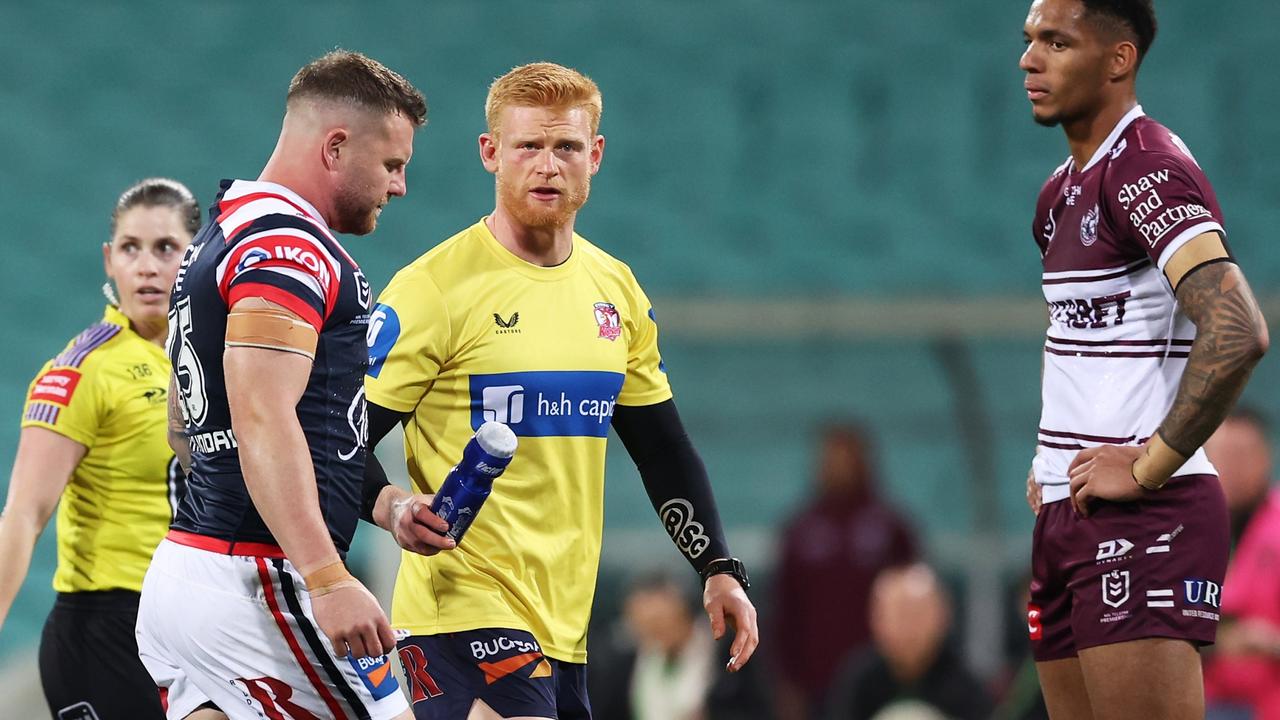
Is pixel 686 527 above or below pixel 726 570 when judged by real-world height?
above

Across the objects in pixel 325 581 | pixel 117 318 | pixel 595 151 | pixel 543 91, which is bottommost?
pixel 325 581

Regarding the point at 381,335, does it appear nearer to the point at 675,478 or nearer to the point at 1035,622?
the point at 675,478

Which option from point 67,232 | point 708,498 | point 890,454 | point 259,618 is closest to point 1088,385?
point 708,498

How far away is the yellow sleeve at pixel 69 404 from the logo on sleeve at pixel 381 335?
3.58 ft

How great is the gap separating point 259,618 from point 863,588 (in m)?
5.94

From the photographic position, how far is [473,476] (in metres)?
3.81

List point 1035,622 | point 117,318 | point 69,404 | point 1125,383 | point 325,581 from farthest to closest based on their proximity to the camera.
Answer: point 117,318 < point 69,404 < point 1035,622 < point 1125,383 < point 325,581

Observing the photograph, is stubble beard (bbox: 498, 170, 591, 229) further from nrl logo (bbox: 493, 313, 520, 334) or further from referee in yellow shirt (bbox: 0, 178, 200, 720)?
referee in yellow shirt (bbox: 0, 178, 200, 720)

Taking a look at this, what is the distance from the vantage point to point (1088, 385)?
405 centimetres

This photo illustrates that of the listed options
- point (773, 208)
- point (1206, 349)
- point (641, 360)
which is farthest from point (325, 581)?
point (773, 208)

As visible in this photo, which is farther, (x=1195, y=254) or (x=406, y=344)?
(x=406, y=344)

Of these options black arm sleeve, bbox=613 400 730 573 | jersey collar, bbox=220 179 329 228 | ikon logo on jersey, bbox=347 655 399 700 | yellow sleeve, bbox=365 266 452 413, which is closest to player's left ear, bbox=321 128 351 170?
jersey collar, bbox=220 179 329 228

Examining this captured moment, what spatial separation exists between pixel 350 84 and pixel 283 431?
89cm

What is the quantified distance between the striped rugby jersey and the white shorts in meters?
0.09
